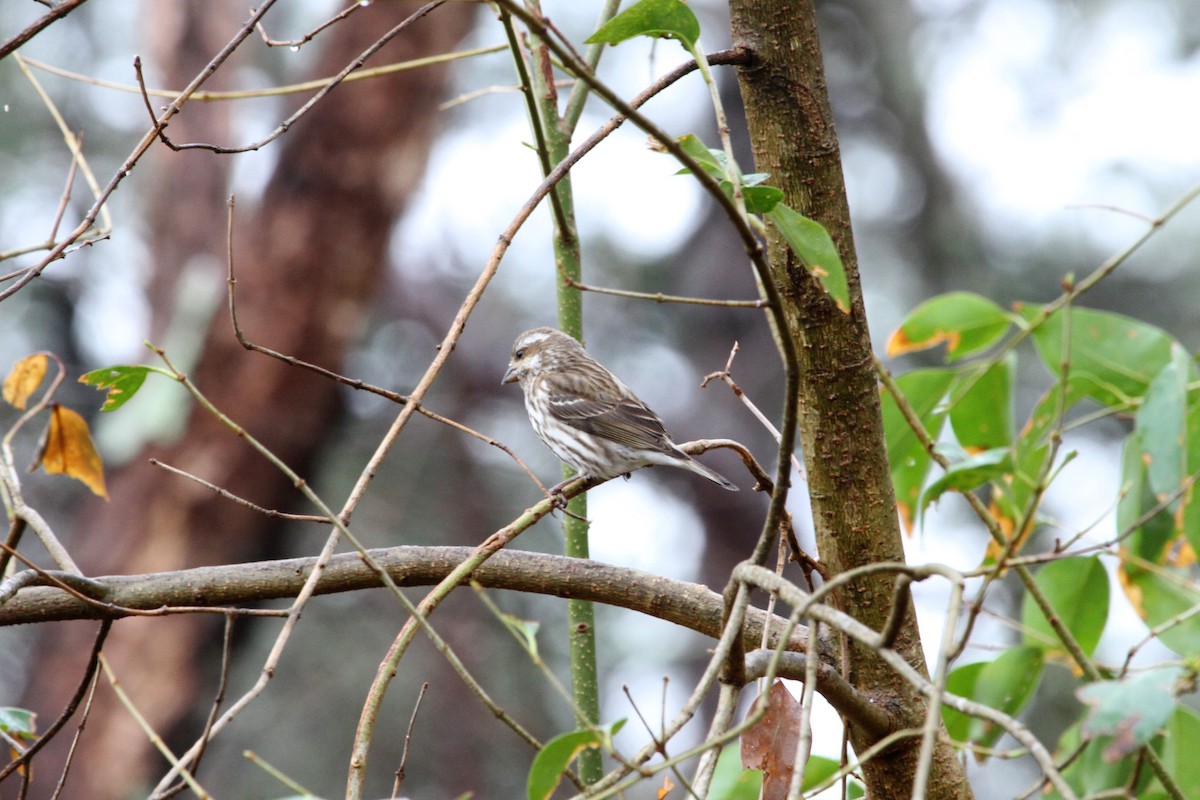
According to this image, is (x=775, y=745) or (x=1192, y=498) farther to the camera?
(x=1192, y=498)

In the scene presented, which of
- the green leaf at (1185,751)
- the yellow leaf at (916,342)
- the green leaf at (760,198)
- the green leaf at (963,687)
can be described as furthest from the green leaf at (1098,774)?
the green leaf at (760,198)

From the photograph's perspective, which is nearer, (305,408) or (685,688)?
(305,408)

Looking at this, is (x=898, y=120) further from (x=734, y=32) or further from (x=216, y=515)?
(x=734, y=32)

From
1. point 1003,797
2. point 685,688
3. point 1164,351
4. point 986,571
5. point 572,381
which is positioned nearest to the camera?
point 986,571

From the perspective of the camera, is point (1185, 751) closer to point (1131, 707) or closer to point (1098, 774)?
point (1098, 774)

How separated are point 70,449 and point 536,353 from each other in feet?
10.1

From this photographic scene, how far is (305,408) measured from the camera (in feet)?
26.2

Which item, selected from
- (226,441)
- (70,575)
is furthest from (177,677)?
(70,575)

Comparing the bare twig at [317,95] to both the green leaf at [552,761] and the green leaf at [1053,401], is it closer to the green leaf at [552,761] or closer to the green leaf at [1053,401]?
the green leaf at [552,761]

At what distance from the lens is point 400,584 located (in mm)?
2764

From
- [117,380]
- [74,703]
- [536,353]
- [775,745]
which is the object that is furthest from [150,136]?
[536,353]

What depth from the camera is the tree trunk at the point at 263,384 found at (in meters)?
7.64

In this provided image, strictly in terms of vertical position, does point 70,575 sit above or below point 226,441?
below

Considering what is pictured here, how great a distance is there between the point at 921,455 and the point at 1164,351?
2.40 feet
